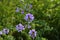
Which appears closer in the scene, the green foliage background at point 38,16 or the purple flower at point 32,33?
the purple flower at point 32,33

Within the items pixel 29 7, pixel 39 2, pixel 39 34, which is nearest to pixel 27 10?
pixel 29 7

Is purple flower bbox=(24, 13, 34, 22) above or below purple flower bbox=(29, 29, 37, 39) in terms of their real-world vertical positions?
above

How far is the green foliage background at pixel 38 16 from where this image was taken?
2764 mm

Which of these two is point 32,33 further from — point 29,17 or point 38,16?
point 38,16

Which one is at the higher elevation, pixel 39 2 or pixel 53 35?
pixel 39 2

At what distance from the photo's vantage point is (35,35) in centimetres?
254

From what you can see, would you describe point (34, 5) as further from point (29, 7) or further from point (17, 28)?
point (17, 28)

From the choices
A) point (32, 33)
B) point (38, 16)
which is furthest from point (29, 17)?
point (38, 16)

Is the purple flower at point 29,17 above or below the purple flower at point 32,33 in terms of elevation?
above

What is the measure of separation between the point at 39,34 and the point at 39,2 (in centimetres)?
67

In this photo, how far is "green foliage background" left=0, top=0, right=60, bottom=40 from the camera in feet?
9.07

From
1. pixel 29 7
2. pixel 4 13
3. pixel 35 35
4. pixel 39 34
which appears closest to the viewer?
pixel 35 35

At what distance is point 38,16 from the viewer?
9.86 ft

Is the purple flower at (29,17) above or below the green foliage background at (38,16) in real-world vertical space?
above
